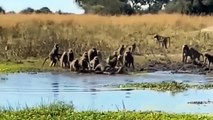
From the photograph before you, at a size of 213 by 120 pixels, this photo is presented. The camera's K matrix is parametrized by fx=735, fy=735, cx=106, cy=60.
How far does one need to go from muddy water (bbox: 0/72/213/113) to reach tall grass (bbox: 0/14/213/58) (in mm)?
7676

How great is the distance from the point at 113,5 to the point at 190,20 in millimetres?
29781

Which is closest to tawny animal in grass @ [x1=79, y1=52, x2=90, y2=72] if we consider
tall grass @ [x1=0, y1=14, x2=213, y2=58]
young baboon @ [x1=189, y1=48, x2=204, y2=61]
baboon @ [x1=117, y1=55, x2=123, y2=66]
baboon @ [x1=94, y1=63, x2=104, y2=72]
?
baboon @ [x1=94, y1=63, x2=104, y2=72]

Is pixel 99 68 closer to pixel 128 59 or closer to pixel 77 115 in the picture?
pixel 128 59

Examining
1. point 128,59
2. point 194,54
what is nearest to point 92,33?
point 194,54

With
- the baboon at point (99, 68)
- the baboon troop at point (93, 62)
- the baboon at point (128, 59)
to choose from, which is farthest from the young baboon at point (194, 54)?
the baboon at point (99, 68)

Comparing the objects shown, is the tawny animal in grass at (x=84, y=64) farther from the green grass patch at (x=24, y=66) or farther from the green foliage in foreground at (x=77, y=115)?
the green foliage in foreground at (x=77, y=115)

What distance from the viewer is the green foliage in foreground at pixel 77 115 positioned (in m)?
16.4

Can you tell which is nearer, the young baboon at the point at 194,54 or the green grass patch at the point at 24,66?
the green grass patch at the point at 24,66

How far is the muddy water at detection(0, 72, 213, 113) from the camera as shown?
1992 cm

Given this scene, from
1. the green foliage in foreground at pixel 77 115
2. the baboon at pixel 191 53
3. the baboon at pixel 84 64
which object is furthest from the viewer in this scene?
the baboon at pixel 191 53

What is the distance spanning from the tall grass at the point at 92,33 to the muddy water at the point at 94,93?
25.2ft

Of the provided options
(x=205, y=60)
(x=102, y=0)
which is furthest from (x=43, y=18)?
(x=102, y=0)

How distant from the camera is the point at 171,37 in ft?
140

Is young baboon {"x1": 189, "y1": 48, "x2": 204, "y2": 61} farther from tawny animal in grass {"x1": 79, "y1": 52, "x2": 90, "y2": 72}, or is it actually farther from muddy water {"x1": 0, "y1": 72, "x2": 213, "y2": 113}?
tawny animal in grass {"x1": 79, "y1": 52, "x2": 90, "y2": 72}
